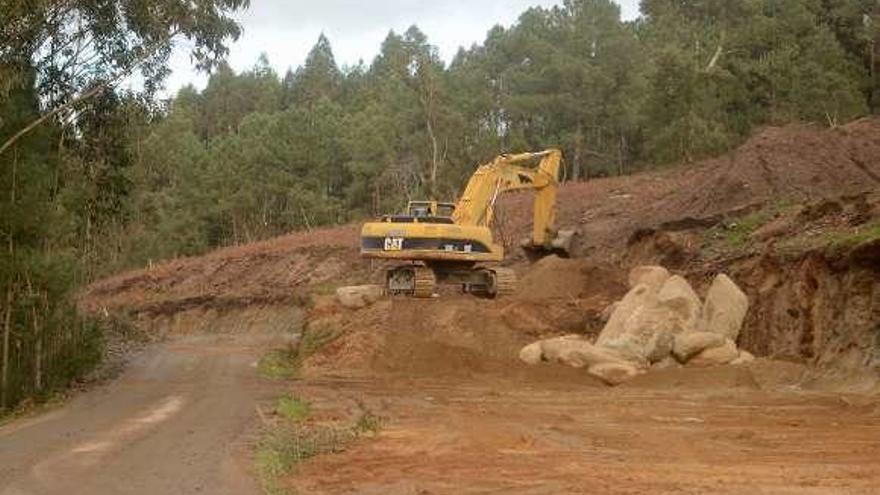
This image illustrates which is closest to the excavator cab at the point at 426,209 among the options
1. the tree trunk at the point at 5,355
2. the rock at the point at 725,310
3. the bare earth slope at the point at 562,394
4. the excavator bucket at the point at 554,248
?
the bare earth slope at the point at 562,394

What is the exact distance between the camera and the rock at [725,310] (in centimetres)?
2209

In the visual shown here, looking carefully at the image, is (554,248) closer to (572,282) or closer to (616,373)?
(572,282)

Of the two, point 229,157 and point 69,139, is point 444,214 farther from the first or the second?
point 229,157

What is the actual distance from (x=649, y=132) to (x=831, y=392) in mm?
34363

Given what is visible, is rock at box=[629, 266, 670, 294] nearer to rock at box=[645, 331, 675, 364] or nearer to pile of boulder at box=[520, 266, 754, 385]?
pile of boulder at box=[520, 266, 754, 385]

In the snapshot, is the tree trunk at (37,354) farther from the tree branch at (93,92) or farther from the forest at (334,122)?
the tree branch at (93,92)

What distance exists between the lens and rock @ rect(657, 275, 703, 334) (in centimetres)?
2214

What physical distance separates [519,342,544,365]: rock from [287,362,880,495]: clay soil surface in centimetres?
96

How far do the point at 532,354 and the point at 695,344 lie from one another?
3553mm

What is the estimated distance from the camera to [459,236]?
2700 centimetres

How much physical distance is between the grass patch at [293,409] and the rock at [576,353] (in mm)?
5854

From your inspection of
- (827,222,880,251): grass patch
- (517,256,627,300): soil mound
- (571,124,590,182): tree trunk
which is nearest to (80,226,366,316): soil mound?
(571,124,590,182): tree trunk

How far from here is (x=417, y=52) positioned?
236ft

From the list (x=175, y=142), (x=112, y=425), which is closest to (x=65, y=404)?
(x=112, y=425)
